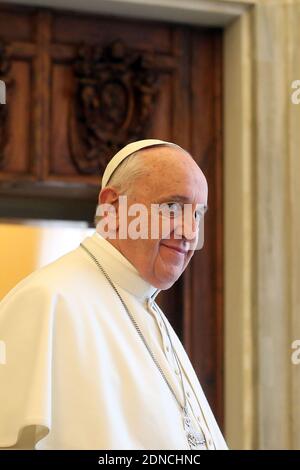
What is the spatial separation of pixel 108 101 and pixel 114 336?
2.42 m

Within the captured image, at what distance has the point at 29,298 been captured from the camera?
96.0 inches

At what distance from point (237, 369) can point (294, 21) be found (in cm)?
172

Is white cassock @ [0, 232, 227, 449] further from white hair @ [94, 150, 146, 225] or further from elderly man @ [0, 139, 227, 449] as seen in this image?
white hair @ [94, 150, 146, 225]

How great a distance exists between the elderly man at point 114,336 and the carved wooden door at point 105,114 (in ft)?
6.54

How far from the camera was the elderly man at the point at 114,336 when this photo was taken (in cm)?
232

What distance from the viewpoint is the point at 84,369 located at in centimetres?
236

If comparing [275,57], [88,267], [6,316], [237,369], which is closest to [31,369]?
[6,316]

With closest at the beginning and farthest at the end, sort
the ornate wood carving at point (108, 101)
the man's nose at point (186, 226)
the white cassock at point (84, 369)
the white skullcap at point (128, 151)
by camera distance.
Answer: the white cassock at point (84, 369) < the man's nose at point (186, 226) < the white skullcap at point (128, 151) < the ornate wood carving at point (108, 101)

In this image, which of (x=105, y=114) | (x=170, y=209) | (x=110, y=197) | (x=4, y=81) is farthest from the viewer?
(x=105, y=114)

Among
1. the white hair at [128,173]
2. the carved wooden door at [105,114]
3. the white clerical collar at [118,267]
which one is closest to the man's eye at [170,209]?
the white hair at [128,173]

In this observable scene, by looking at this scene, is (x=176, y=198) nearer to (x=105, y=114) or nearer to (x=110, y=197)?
(x=110, y=197)

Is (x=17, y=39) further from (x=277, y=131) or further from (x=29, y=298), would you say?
(x=29, y=298)

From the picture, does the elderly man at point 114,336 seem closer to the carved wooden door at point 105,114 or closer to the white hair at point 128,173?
the white hair at point 128,173

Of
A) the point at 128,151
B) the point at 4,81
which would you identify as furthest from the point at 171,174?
the point at 4,81
